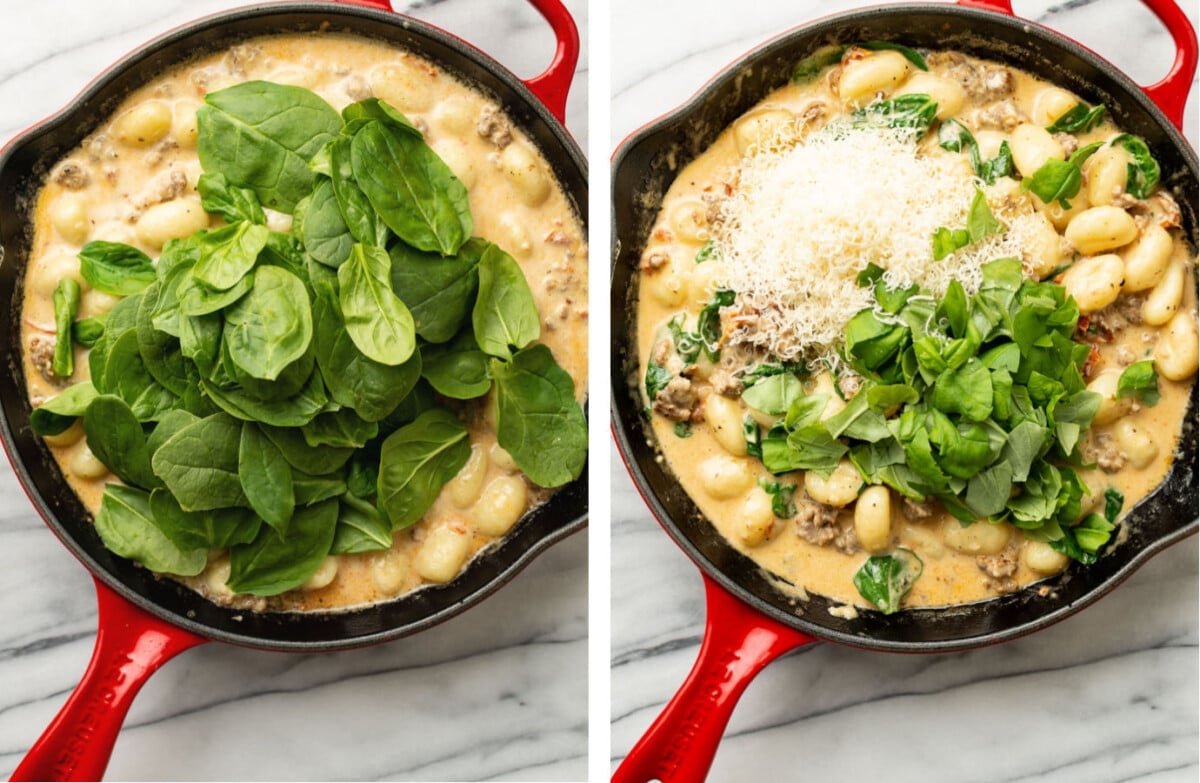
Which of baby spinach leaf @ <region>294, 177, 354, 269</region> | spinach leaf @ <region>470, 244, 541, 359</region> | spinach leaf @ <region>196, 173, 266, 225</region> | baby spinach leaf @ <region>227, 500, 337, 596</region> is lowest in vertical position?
baby spinach leaf @ <region>227, 500, 337, 596</region>

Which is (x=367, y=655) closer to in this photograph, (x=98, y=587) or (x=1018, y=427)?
(x=98, y=587)

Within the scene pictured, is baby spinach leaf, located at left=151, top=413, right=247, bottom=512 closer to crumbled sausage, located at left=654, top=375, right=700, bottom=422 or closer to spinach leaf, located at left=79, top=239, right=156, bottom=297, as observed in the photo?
spinach leaf, located at left=79, top=239, right=156, bottom=297

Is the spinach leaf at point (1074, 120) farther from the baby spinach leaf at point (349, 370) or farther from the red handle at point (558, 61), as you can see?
the baby spinach leaf at point (349, 370)

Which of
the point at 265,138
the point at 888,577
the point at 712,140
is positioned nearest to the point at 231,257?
the point at 265,138

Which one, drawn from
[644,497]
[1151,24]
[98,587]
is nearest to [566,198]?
[644,497]

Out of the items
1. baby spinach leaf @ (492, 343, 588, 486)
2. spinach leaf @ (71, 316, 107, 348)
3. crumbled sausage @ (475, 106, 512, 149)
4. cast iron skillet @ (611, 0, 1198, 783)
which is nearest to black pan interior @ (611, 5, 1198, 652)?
cast iron skillet @ (611, 0, 1198, 783)

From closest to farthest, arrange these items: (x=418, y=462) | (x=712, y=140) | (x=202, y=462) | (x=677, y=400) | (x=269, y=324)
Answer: (x=269, y=324)
(x=202, y=462)
(x=418, y=462)
(x=677, y=400)
(x=712, y=140)

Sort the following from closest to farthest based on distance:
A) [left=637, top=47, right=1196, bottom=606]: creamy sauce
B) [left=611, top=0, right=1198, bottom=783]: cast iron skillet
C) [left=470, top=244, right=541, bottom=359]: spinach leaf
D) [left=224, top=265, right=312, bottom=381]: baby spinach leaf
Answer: [left=224, top=265, right=312, bottom=381]: baby spinach leaf
[left=470, top=244, right=541, bottom=359]: spinach leaf
[left=611, top=0, right=1198, bottom=783]: cast iron skillet
[left=637, top=47, right=1196, bottom=606]: creamy sauce

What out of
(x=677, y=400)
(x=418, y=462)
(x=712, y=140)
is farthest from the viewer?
(x=712, y=140)

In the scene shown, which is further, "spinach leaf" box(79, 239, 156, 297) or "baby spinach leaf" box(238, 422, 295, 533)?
"spinach leaf" box(79, 239, 156, 297)

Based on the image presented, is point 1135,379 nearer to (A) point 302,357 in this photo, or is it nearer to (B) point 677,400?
(B) point 677,400
